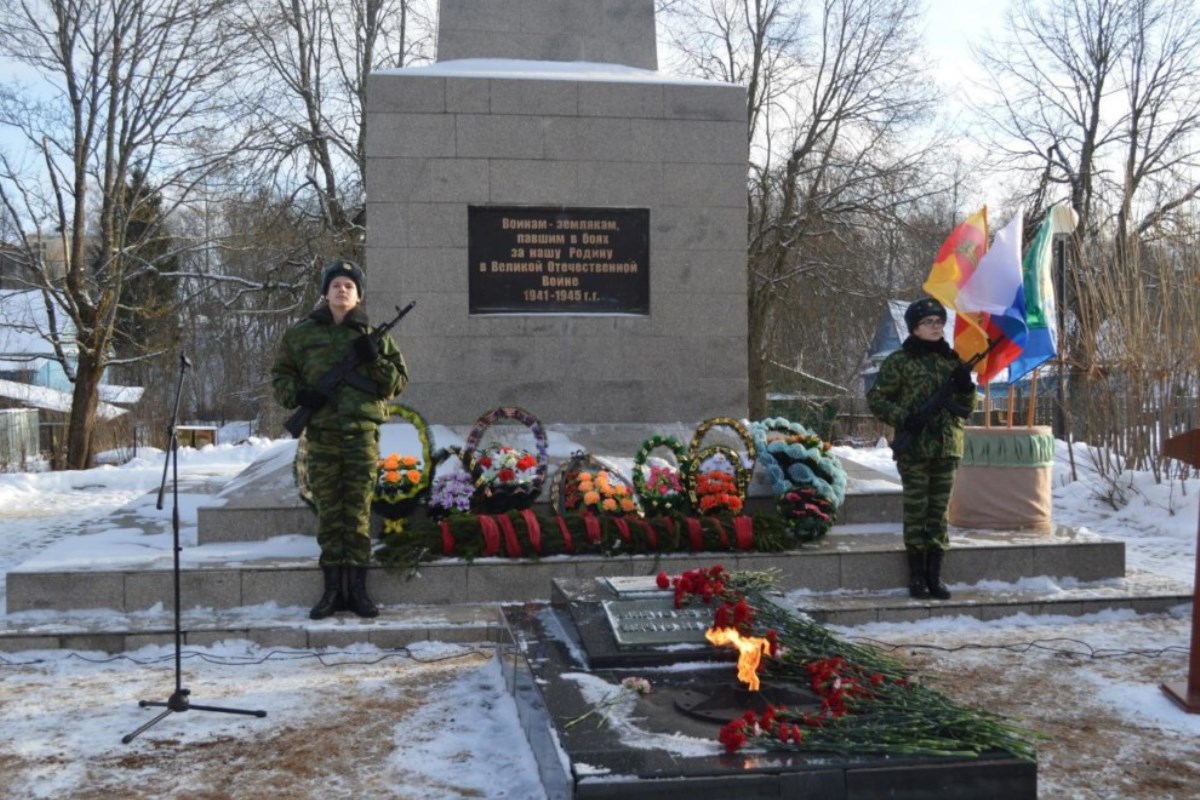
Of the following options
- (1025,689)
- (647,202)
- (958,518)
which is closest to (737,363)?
(647,202)

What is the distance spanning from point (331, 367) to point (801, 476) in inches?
130

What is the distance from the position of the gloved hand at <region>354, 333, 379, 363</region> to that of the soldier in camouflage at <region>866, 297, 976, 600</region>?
2946 mm

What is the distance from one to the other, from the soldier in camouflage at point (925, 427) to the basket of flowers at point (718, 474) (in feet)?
3.92

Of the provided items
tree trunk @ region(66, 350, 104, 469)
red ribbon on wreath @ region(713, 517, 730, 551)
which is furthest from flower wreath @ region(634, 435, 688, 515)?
tree trunk @ region(66, 350, 104, 469)

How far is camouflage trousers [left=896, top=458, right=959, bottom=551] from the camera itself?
628 cm

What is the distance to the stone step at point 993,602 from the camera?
6039 millimetres

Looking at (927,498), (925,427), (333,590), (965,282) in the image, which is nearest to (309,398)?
(333,590)

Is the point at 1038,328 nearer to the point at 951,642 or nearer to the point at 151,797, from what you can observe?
the point at 951,642

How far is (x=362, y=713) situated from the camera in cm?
447

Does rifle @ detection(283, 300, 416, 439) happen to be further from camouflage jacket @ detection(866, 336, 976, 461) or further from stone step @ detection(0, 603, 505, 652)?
camouflage jacket @ detection(866, 336, 976, 461)

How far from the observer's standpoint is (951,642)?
5.67 m

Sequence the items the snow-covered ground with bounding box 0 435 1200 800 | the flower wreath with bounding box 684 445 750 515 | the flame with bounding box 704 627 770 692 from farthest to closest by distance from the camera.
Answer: the flower wreath with bounding box 684 445 750 515, the flame with bounding box 704 627 770 692, the snow-covered ground with bounding box 0 435 1200 800

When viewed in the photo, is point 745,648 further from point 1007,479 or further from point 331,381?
point 1007,479

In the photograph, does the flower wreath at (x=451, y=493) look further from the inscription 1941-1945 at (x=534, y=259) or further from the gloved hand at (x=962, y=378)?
the gloved hand at (x=962, y=378)
